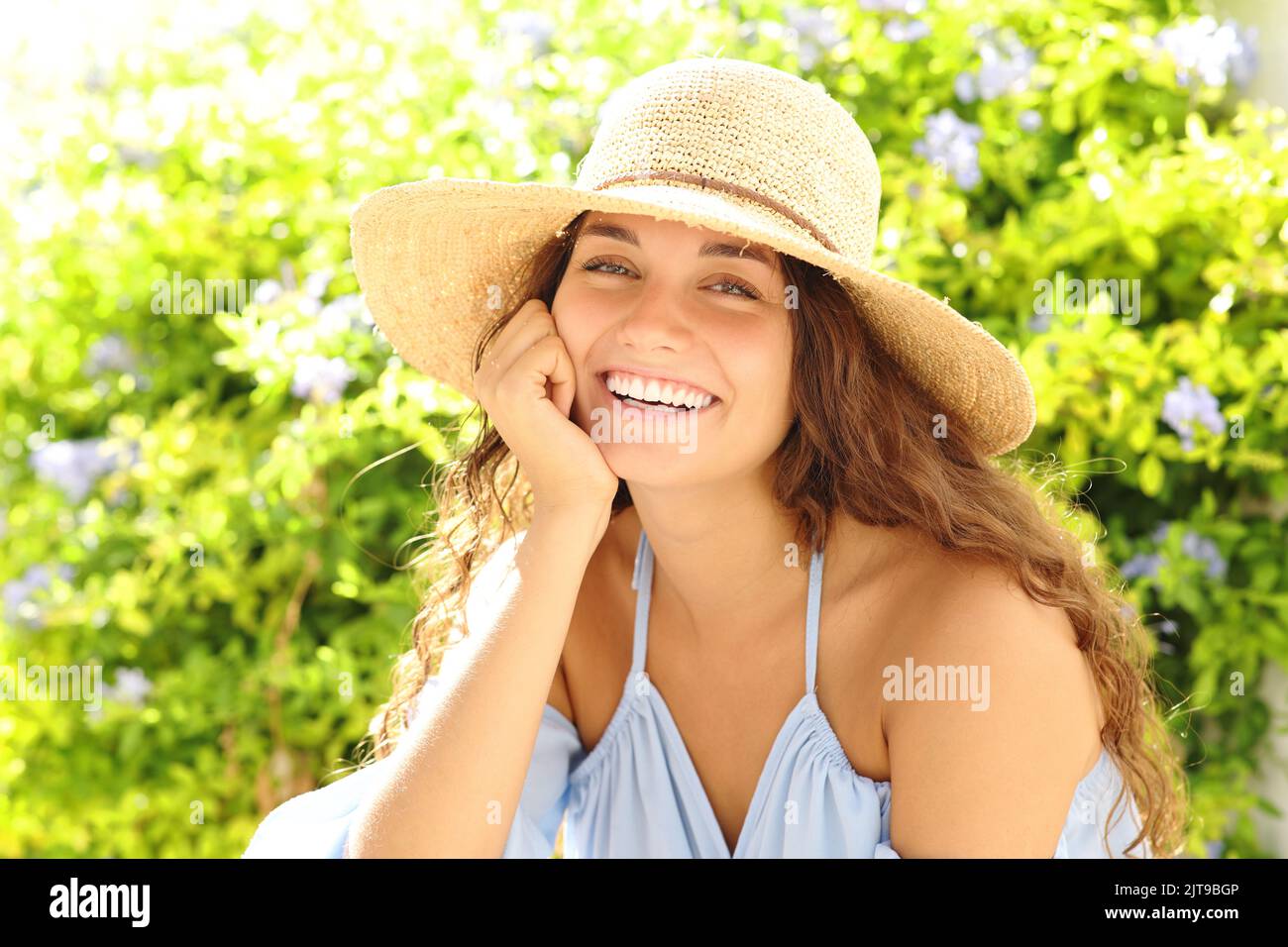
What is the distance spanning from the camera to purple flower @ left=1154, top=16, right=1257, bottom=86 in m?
2.92

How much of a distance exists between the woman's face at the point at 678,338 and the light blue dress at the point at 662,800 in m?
0.32

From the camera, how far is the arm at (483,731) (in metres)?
1.77

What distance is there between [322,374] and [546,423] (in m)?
1.15

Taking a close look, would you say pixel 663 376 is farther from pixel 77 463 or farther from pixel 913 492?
pixel 77 463

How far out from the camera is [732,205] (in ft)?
5.82

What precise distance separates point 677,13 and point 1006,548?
169cm

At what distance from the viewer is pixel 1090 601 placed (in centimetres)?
189

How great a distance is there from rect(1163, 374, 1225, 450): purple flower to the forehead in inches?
50.2

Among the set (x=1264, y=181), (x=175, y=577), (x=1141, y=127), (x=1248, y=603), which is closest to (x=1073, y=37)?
(x=1141, y=127)

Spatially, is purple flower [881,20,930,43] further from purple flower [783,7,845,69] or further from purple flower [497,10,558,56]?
purple flower [497,10,558,56]
